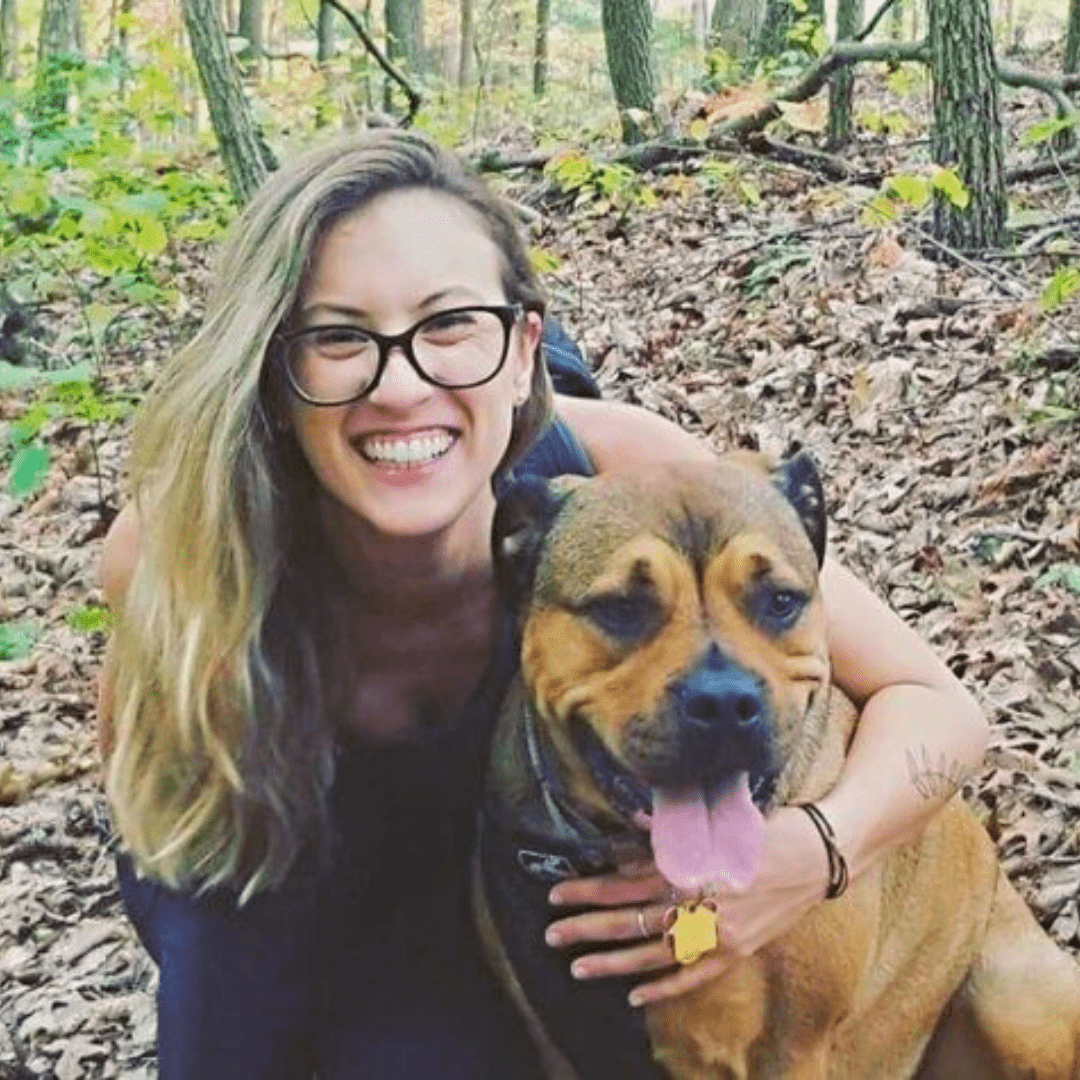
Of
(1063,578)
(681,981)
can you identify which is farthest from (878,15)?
(681,981)

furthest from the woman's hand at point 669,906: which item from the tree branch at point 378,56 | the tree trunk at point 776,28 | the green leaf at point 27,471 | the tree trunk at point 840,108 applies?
the tree trunk at point 776,28

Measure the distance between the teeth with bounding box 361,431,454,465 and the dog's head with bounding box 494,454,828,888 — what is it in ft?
0.49

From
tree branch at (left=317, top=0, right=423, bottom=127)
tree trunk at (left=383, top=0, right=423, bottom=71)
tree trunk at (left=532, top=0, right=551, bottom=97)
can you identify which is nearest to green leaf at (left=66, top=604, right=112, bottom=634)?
tree branch at (left=317, top=0, right=423, bottom=127)

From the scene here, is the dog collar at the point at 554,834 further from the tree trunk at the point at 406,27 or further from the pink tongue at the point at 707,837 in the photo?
the tree trunk at the point at 406,27

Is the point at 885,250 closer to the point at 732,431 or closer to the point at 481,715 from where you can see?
the point at 732,431

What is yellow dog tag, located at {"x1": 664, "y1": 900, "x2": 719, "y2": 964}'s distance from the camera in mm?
2672

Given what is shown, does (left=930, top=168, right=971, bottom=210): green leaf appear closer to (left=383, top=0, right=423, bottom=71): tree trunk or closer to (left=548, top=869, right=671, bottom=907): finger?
(left=548, top=869, right=671, bottom=907): finger

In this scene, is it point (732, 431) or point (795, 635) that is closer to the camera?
point (795, 635)

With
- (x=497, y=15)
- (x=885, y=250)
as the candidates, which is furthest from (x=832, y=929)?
(x=497, y=15)

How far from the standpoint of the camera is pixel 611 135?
11242 mm

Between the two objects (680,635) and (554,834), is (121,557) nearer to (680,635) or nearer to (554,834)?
(554,834)

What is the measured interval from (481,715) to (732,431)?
3435 mm

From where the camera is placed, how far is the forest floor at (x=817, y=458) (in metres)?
4.21

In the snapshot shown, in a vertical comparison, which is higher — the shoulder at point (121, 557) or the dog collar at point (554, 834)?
the shoulder at point (121, 557)
